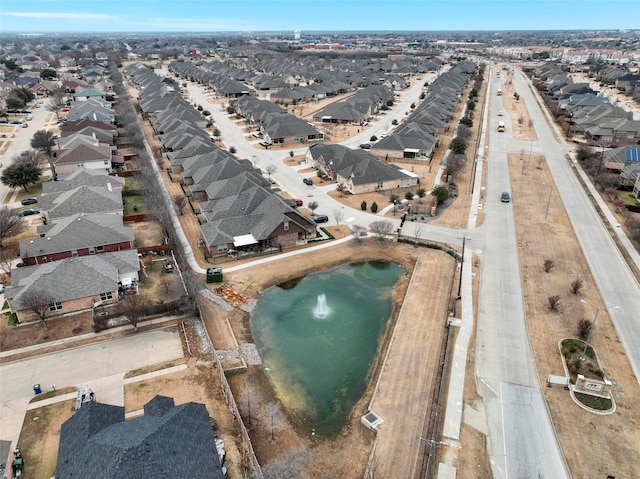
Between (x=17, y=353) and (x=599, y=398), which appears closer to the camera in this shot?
(x=599, y=398)

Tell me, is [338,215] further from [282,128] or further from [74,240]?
[282,128]

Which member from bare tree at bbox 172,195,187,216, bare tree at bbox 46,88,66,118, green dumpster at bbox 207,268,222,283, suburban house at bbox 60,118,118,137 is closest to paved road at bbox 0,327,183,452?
green dumpster at bbox 207,268,222,283

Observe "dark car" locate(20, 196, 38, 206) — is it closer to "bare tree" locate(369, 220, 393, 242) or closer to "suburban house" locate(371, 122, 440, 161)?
"bare tree" locate(369, 220, 393, 242)

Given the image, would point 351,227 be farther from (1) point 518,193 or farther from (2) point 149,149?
(2) point 149,149

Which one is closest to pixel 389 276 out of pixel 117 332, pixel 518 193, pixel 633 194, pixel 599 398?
pixel 599 398

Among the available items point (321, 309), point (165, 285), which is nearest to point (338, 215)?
point (321, 309)
